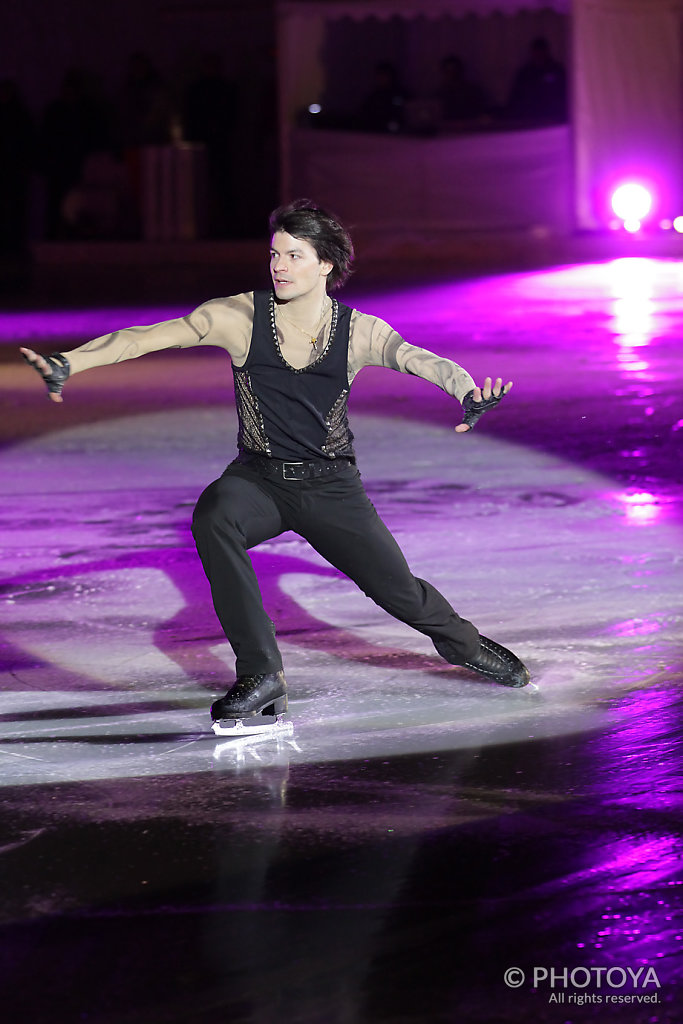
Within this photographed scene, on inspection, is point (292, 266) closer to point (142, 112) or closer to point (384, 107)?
point (384, 107)

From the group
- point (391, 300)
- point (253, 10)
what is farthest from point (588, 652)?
point (253, 10)

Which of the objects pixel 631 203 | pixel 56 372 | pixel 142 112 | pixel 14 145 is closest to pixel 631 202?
pixel 631 203

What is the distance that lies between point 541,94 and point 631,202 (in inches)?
65.3

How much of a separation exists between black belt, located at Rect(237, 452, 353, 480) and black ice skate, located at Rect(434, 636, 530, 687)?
0.62 meters

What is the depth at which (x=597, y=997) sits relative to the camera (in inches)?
126

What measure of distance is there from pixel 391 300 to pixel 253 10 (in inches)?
369

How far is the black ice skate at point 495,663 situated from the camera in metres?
5.13

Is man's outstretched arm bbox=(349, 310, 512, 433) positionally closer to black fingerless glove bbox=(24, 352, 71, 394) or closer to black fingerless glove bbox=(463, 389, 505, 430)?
black fingerless glove bbox=(463, 389, 505, 430)

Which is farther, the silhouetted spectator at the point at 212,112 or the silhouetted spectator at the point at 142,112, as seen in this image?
the silhouetted spectator at the point at 142,112

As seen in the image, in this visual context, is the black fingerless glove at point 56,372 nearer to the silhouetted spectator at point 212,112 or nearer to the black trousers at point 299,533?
the black trousers at point 299,533

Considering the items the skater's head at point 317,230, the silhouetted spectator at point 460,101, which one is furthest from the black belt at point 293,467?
the silhouetted spectator at point 460,101

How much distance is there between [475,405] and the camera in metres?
4.72

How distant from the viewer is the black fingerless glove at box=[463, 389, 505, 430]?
4688mm

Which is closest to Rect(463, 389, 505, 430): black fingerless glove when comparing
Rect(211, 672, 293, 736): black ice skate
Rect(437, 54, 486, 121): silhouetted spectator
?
Rect(211, 672, 293, 736): black ice skate
